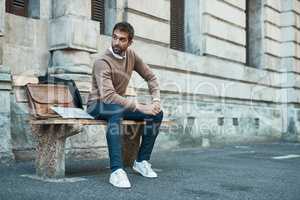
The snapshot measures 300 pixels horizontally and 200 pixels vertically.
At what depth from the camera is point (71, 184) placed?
4402 millimetres

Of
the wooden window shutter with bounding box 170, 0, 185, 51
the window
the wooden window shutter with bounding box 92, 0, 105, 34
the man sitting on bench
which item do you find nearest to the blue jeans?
the man sitting on bench

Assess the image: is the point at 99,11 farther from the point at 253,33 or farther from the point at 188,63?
the point at 253,33

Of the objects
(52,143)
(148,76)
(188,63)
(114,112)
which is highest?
(188,63)

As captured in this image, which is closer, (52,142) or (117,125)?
(117,125)

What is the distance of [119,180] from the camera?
4332mm

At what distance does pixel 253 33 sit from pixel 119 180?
10771 millimetres

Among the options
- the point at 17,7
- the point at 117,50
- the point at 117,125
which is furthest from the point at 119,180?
the point at 17,7

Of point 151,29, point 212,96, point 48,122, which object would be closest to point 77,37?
point 151,29

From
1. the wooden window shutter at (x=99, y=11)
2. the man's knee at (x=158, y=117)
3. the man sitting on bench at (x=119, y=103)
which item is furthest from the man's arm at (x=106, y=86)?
the wooden window shutter at (x=99, y=11)

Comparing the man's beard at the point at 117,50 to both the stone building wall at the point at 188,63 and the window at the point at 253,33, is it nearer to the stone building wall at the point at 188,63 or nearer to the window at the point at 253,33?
the stone building wall at the point at 188,63

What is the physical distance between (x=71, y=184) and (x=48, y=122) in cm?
65

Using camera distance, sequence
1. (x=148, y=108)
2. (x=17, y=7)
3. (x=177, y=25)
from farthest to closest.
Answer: (x=177, y=25), (x=17, y=7), (x=148, y=108)

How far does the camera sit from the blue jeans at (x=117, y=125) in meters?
4.51

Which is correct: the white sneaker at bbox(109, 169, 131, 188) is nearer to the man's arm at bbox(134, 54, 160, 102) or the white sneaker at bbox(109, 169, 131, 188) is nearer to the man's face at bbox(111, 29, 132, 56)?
the man's arm at bbox(134, 54, 160, 102)
